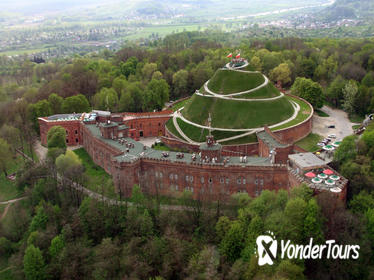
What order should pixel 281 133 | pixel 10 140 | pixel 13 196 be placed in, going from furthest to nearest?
pixel 10 140 → pixel 281 133 → pixel 13 196

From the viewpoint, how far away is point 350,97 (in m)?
100

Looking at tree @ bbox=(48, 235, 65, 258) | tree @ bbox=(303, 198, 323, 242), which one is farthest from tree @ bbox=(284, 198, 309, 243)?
tree @ bbox=(48, 235, 65, 258)

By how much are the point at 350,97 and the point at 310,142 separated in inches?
1038

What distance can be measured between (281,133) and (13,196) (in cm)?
5704

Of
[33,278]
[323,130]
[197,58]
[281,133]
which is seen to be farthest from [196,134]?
[197,58]

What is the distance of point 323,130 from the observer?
297 ft

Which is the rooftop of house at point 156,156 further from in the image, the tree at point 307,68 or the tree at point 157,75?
the tree at point 307,68

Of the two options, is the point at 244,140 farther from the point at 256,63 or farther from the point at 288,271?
the point at 256,63

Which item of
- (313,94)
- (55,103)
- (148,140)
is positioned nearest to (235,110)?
Answer: (148,140)

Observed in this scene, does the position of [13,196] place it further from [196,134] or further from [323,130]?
[323,130]

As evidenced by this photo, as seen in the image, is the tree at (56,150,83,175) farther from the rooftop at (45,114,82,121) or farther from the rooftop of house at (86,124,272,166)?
the rooftop at (45,114,82,121)

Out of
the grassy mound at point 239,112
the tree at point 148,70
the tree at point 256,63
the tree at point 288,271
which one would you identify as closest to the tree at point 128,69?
the tree at point 148,70

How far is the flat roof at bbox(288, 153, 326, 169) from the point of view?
5606 cm

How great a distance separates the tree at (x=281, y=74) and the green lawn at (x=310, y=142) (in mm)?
42277
